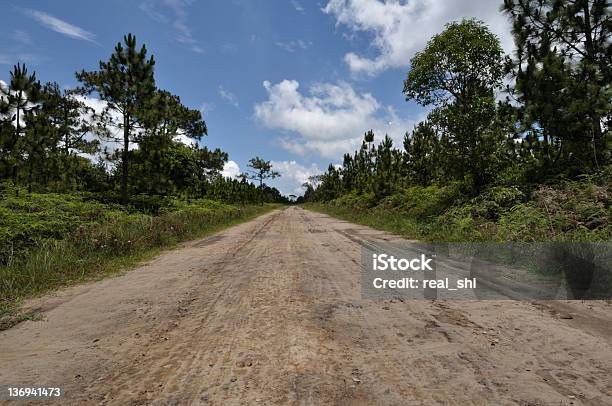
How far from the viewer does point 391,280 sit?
602 centimetres

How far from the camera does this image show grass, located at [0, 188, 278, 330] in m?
6.04

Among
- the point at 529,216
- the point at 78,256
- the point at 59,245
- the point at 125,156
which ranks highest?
the point at 125,156

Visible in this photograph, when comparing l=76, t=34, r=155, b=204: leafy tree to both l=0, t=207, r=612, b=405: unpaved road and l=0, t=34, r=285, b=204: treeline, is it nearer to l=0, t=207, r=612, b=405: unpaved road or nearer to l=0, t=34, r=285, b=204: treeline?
l=0, t=34, r=285, b=204: treeline

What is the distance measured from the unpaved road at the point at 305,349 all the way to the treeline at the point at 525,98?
24.0 feet

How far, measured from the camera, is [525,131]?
35.3ft

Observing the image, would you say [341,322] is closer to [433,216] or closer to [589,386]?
[589,386]

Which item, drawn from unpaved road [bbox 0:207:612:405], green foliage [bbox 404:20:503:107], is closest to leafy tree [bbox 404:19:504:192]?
green foliage [bbox 404:20:503:107]

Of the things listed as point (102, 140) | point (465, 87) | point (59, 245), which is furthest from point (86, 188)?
point (465, 87)

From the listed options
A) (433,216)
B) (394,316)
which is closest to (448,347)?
(394,316)

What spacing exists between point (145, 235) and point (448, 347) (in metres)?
9.61

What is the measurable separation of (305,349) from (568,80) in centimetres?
1032

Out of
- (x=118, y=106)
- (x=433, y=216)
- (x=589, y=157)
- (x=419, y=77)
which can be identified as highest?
(x=419, y=77)

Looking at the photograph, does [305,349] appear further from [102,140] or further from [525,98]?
[102,140]

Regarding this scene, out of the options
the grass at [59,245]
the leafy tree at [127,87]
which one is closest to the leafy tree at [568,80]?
the grass at [59,245]
